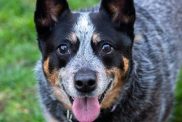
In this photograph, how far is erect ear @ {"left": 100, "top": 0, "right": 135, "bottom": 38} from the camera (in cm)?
539

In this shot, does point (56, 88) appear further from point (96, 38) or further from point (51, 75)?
point (96, 38)

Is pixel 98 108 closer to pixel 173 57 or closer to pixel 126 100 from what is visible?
pixel 126 100

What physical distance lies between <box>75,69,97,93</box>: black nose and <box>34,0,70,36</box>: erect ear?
60 centimetres

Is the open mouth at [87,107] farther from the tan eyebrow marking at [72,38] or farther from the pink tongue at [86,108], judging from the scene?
the tan eyebrow marking at [72,38]

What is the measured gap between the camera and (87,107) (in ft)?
17.0

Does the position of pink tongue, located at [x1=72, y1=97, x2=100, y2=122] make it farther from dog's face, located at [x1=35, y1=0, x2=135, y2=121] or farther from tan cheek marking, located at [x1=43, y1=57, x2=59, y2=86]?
tan cheek marking, located at [x1=43, y1=57, x2=59, y2=86]

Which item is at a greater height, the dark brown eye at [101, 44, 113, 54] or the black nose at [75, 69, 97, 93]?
the dark brown eye at [101, 44, 113, 54]

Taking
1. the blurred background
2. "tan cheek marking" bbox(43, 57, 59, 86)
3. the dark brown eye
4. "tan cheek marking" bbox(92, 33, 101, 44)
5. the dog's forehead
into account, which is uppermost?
the dog's forehead

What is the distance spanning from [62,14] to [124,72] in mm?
687

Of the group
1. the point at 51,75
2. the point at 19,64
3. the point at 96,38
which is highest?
the point at 96,38

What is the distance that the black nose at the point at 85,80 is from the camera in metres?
4.96

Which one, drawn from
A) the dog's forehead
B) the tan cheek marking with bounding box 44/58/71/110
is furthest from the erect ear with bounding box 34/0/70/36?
the tan cheek marking with bounding box 44/58/71/110

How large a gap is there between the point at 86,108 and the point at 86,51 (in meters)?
0.43

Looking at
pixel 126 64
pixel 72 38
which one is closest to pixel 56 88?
pixel 72 38
